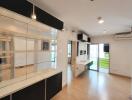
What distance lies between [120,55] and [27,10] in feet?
19.8

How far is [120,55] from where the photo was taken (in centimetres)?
633

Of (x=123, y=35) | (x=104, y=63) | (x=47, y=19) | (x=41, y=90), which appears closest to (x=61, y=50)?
(x=47, y=19)

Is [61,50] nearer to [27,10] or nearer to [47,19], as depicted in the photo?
[47,19]

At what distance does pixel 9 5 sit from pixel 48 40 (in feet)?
5.52

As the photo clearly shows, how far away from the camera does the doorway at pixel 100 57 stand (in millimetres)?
7020

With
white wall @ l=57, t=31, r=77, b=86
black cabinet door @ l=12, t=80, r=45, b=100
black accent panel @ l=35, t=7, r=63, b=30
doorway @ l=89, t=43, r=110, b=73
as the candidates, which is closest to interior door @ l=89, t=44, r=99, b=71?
doorway @ l=89, t=43, r=110, b=73

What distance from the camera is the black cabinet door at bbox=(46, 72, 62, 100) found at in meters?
2.81

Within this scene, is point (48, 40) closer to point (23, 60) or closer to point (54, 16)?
point (54, 16)

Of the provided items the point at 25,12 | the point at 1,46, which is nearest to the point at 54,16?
the point at 25,12

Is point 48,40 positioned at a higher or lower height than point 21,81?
higher

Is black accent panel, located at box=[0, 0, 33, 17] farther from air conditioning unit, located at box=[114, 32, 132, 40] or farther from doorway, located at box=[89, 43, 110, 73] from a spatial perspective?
doorway, located at box=[89, 43, 110, 73]

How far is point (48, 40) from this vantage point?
3414 mm

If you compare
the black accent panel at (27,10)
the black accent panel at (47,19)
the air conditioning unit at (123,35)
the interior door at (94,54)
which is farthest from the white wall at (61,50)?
the interior door at (94,54)

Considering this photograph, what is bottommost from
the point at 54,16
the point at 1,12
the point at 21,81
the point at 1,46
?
the point at 21,81
